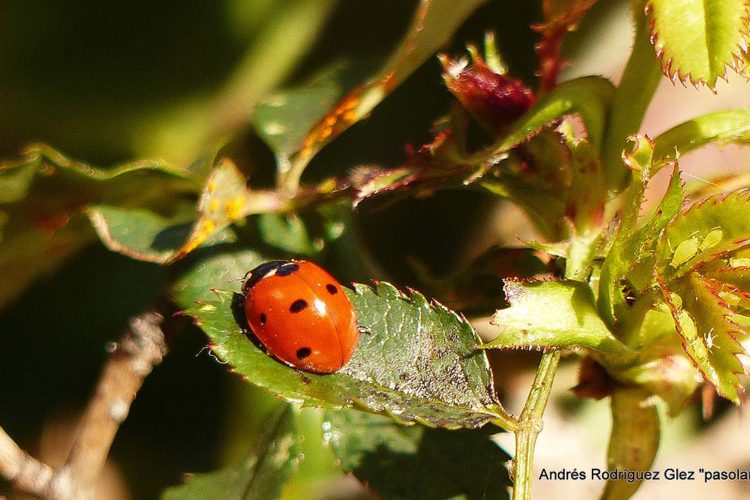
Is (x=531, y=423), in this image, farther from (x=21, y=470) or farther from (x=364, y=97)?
(x=21, y=470)

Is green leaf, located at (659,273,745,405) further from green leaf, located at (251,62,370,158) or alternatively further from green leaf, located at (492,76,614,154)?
green leaf, located at (251,62,370,158)

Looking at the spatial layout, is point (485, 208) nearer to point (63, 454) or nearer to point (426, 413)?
point (426, 413)

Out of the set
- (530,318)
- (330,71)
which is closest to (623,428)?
(530,318)

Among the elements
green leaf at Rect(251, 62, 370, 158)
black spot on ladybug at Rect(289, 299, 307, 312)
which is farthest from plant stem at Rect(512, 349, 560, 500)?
green leaf at Rect(251, 62, 370, 158)

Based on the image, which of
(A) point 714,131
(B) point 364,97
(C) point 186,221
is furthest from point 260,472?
(A) point 714,131

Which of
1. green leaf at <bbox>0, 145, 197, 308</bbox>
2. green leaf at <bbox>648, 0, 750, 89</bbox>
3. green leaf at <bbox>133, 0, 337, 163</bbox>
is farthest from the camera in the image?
green leaf at <bbox>133, 0, 337, 163</bbox>

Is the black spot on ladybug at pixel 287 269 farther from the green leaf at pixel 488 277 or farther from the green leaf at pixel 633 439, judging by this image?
the green leaf at pixel 633 439
